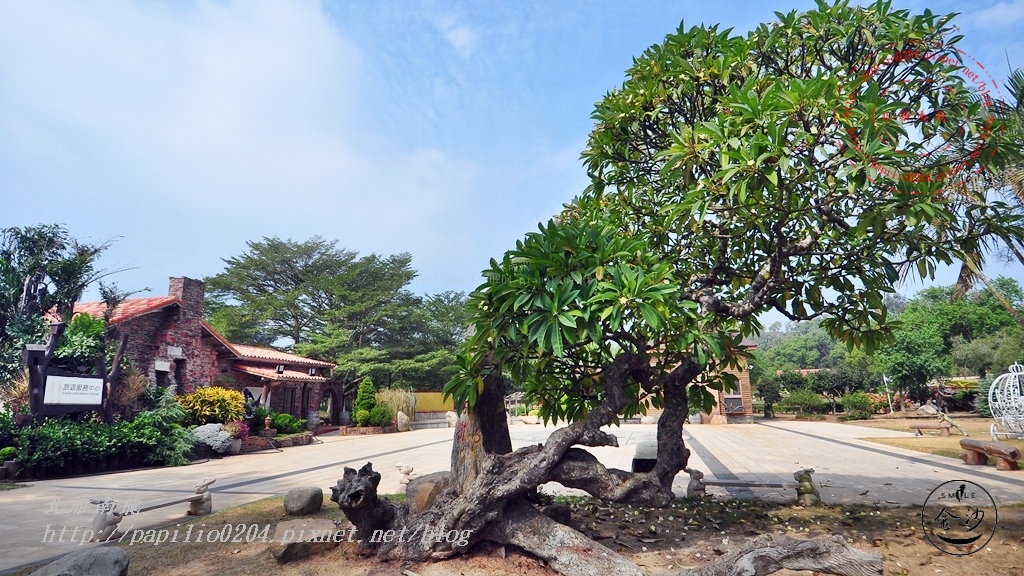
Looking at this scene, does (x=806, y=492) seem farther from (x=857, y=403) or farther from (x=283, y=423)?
(x=857, y=403)

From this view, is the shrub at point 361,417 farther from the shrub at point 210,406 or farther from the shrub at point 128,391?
the shrub at point 128,391

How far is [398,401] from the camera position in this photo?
23766 millimetres

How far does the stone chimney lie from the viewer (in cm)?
1584

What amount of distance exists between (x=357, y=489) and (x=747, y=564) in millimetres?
2828

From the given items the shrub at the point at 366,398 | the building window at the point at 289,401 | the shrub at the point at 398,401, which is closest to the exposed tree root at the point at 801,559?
the shrub at the point at 366,398

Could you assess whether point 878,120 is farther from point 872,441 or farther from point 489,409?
point 872,441

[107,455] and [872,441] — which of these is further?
[872,441]

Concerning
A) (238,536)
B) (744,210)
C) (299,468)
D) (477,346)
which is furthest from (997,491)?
(299,468)

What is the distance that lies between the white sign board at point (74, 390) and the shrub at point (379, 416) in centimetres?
1128

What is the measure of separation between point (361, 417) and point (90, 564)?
18835 mm

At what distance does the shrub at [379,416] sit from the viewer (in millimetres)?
21969

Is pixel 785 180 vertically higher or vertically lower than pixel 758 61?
lower

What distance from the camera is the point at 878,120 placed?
3791mm

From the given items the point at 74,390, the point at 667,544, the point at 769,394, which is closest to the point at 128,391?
the point at 74,390
